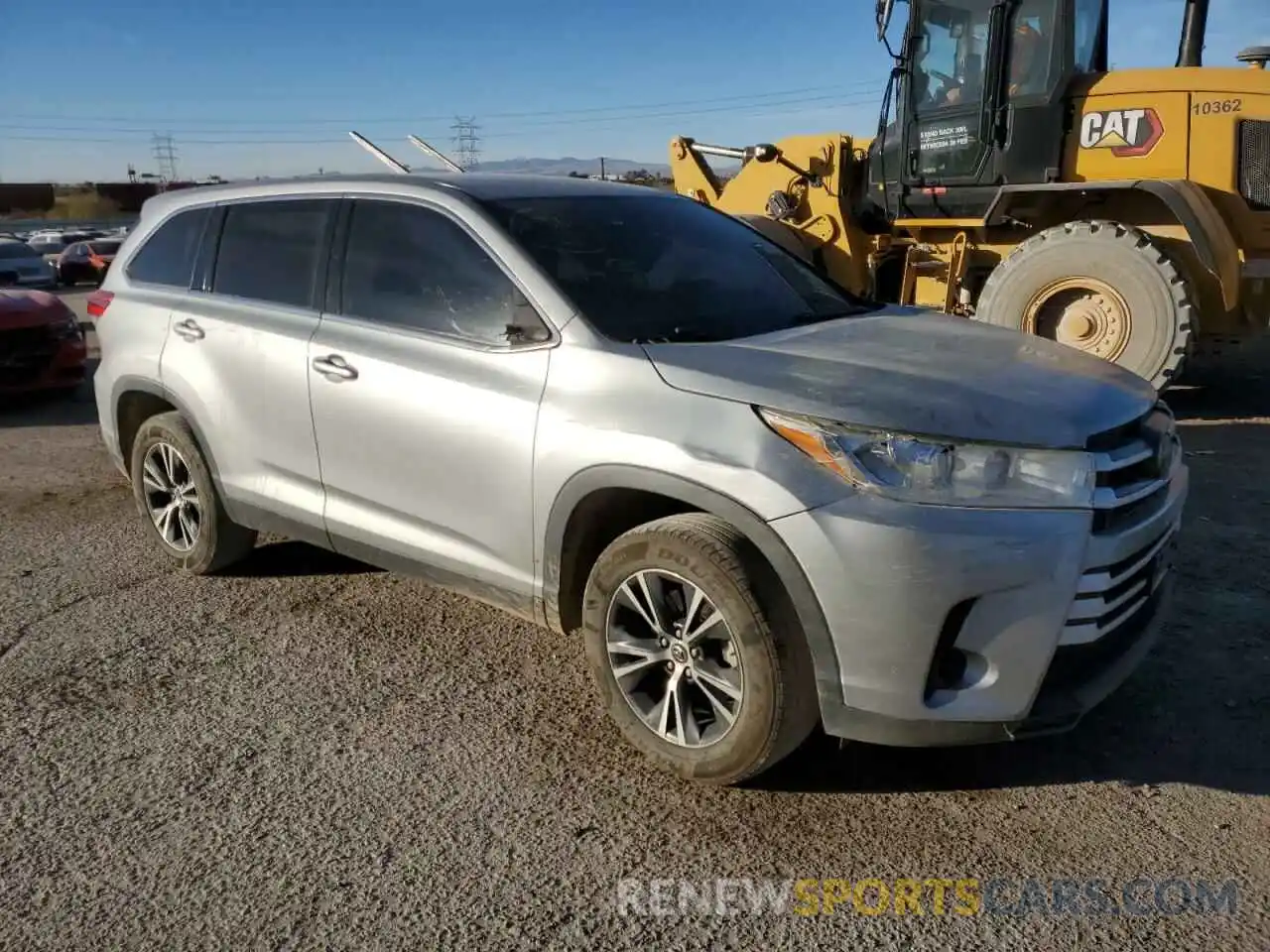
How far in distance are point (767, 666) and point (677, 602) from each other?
374mm

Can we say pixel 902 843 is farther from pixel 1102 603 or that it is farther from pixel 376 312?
pixel 376 312

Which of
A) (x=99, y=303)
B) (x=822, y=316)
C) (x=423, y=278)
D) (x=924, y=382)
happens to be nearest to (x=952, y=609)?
(x=924, y=382)

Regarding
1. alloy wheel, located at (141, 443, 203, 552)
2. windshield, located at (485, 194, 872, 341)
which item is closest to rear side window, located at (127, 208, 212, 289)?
Answer: alloy wheel, located at (141, 443, 203, 552)

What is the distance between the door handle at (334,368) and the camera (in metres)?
3.85

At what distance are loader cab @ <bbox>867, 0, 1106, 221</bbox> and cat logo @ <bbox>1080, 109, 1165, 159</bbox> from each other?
0.21 metres

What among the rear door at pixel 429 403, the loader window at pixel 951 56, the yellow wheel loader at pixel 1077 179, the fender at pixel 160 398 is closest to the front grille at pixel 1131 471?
the rear door at pixel 429 403

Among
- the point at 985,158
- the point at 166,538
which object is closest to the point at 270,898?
the point at 166,538

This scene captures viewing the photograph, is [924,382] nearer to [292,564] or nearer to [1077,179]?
[292,564]

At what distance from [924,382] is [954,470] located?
1.22 ft

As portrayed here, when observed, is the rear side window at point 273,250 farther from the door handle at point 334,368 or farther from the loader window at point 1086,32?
the loader window at point 1086,32

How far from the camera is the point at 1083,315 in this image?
7719mm

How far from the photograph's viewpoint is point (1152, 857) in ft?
9.00

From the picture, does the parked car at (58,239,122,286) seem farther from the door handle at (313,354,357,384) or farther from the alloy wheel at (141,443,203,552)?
the door handle at (313,354,357,384)

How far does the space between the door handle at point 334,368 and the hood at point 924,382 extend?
1273 millimetres
